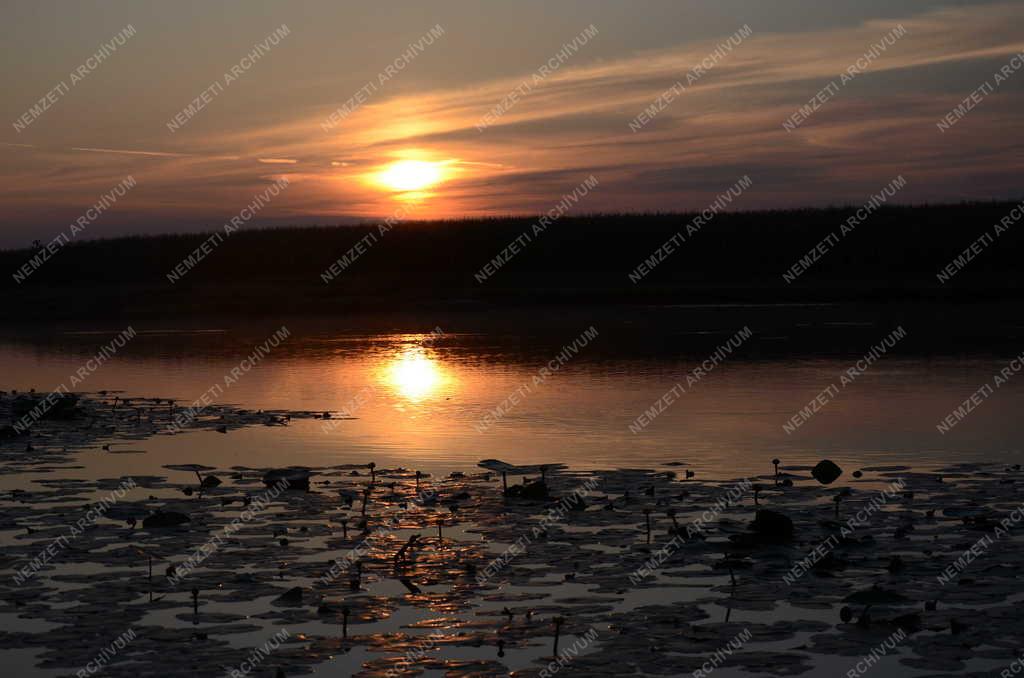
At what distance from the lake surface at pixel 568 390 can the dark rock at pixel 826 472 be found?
3.03 ft

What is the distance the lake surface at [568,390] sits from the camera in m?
16.3

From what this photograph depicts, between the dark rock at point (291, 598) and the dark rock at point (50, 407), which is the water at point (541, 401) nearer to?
the dark rock at point (291, 598)

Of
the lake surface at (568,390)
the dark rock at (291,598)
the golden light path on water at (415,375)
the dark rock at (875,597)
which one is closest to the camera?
the dark rock at (875,597)

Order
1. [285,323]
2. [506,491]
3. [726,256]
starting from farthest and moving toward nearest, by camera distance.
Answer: [726,256]
[285,323]
[506,491]

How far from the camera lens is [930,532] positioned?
11.1 metres

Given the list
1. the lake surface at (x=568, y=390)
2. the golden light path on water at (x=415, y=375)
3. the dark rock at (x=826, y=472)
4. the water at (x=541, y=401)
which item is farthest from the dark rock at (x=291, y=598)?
the golden light path on water at (x=415, y=375)

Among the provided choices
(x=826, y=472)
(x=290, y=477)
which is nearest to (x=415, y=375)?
(x=290, y=477)

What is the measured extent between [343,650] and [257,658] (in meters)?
0.56

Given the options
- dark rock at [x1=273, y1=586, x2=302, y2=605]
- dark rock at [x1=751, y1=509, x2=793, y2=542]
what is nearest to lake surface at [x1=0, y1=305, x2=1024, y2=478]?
dark rock at [x1=751, y1=509, x2=793, y2=542]

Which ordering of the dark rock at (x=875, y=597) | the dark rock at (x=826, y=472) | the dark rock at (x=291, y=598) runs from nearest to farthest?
the dark rock at (x=875, y=597) → the dark rock at (x=291, y=598) → the dark rock at (x=826, y=472)

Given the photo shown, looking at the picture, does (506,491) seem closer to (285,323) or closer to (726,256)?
(285,323)

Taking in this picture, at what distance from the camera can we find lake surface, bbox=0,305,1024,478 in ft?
53.4

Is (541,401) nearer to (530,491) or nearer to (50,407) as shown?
(50,407)

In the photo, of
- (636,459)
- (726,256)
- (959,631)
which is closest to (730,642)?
(959,631)
